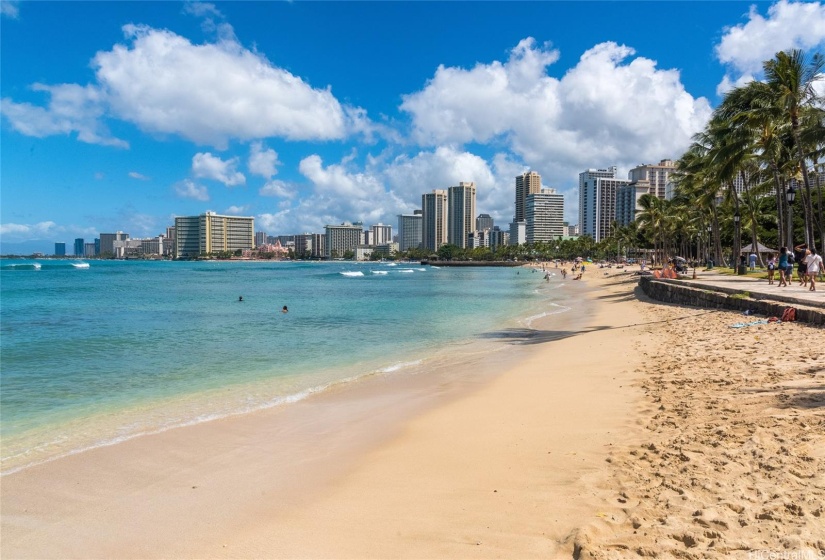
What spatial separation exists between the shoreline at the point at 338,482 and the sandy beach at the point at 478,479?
25mm

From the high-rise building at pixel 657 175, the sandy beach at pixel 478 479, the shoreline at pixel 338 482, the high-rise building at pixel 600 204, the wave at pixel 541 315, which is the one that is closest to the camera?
the sandy beach at pixel 478 479

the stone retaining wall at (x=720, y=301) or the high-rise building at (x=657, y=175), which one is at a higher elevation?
the high-rise building at (x=657, y=175)

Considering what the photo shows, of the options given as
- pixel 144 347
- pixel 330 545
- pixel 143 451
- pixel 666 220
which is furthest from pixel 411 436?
pixel 666 220

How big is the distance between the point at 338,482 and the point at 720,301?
17.9 meters

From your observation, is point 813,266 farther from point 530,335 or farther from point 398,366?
point 398,366

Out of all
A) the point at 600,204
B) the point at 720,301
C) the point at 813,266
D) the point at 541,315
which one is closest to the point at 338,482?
the point at 720,301

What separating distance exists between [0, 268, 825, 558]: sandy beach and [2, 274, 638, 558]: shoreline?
25 millimetres

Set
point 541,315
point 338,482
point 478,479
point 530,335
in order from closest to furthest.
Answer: point 478,479 → point 338,482 → point 530,335 → point 541,315

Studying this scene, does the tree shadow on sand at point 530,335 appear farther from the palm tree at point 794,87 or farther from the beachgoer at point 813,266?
the palm tree at point 794,87

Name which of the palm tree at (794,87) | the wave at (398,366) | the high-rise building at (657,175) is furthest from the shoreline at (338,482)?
the high-rise building at (657,175)

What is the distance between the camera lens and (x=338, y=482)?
5.61 metres

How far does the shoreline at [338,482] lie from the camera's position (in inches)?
169

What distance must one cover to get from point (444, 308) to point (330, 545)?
26.0 meters

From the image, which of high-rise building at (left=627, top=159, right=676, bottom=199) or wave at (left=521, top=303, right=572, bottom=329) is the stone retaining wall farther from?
high-rise building at (left=627, top=159, right=676, bottom=199)
